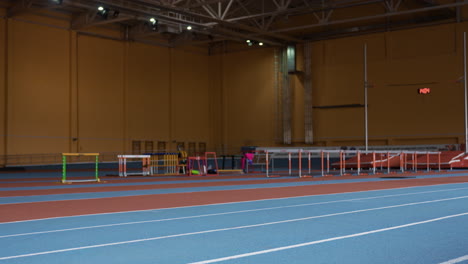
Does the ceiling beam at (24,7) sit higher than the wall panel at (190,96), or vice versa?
the ceiling beam at (24,7)

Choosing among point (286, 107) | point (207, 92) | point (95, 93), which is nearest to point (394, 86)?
point (286, 107)

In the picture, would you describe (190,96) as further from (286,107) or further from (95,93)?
(95,93)

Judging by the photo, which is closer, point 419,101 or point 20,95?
point 20,95

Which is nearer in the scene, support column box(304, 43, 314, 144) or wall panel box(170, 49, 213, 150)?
support column box(304, 43, 314, 144)

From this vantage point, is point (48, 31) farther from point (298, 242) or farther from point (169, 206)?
point (298, 242)

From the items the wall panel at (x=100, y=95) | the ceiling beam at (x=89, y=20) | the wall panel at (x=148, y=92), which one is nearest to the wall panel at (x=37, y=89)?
the ceiling beam at (x=89, y=20)

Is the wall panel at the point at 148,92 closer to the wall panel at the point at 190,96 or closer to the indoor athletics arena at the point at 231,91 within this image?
the indoor athletics arena at the point at 231,91

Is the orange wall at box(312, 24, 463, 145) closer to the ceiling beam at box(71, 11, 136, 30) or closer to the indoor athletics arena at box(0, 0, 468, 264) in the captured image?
the indoor athletics arena at box(0, 0, 468, 264)

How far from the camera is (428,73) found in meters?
30.1

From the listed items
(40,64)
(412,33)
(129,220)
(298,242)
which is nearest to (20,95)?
(40,64)

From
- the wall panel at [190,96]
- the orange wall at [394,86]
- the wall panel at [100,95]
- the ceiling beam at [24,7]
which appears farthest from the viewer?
the wall panel at [190,96]

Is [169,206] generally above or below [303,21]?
below

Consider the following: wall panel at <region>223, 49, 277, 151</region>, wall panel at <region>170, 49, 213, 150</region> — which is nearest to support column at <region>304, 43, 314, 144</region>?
wall panel at <region>223, 49, 277, 151</region>

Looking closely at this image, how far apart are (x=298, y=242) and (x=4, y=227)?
3.29 m
